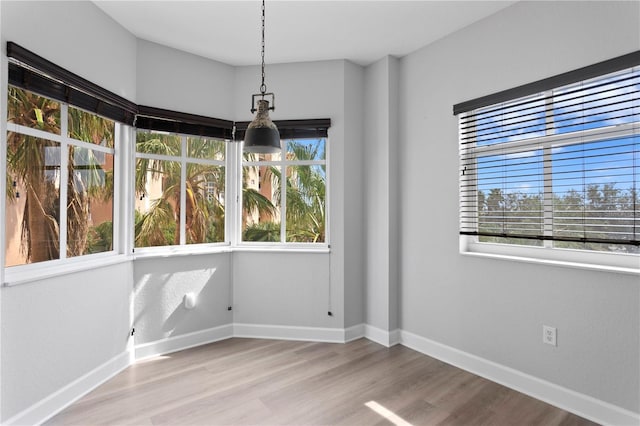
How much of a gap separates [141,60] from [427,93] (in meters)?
2.65

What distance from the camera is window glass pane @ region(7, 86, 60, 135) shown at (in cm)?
217

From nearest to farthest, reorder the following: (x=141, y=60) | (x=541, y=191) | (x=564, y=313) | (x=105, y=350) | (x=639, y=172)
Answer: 1. (x=639, y=172)
2. (x=564, y=313)
3. (x=541, y=191)
4. (x=105, y=350)
5. (x=141, y=60)

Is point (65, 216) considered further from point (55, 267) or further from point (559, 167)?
point (559, 167)

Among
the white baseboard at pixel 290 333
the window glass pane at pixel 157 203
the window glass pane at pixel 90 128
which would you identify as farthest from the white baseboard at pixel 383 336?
the window glass pane at pixel 90 128

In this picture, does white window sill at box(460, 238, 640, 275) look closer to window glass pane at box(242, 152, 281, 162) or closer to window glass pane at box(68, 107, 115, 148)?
window glass pane at box(242, 152, 281, 162)

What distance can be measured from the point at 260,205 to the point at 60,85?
6.52 feet

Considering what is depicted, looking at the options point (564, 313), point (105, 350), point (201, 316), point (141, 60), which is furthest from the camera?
point (201, 316)

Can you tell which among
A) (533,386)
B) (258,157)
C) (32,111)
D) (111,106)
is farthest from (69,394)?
(533,386)

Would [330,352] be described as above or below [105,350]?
below

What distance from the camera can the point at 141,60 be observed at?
10.5 ft

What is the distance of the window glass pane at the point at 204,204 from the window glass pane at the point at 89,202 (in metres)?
0.73

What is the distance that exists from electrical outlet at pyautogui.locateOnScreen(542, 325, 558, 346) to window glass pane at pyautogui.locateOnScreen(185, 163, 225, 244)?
2981mm

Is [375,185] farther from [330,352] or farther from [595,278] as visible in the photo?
[595,278]

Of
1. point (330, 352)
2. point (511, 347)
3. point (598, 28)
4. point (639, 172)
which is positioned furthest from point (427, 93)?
point (330, 352)
